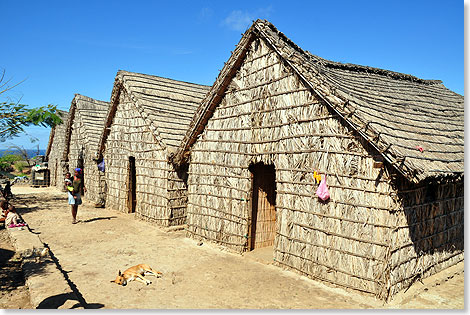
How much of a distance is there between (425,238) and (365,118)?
8.30ft

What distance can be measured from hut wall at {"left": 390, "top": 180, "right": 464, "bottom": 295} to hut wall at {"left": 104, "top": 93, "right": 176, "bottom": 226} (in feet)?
22.2

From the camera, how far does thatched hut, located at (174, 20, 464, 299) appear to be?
5551mm

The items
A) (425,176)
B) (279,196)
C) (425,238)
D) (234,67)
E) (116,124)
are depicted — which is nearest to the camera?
(425,176)

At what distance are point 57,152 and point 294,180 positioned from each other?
20191 mm

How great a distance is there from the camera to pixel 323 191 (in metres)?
6.20

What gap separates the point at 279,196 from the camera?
717 centimetres

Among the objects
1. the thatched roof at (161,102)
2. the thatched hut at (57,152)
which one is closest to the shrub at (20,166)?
the thatched hut at (57,152)

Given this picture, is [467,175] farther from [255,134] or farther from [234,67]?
[234,67]

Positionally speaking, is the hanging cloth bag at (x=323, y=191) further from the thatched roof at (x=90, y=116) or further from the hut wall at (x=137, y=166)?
the thatched roof at (x=90, y=116)

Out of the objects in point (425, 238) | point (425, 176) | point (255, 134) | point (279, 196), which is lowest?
point (425, 238)

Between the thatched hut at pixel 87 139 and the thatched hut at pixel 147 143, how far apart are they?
101 centimetres

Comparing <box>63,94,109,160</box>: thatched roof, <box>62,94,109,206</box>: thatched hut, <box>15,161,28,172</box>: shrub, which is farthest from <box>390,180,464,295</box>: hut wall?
<box>15,161,28,172</box>: shrub

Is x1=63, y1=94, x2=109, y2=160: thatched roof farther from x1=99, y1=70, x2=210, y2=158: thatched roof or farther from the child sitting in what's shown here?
the child sitting

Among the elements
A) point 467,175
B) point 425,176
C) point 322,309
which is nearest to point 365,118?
point 425,176
